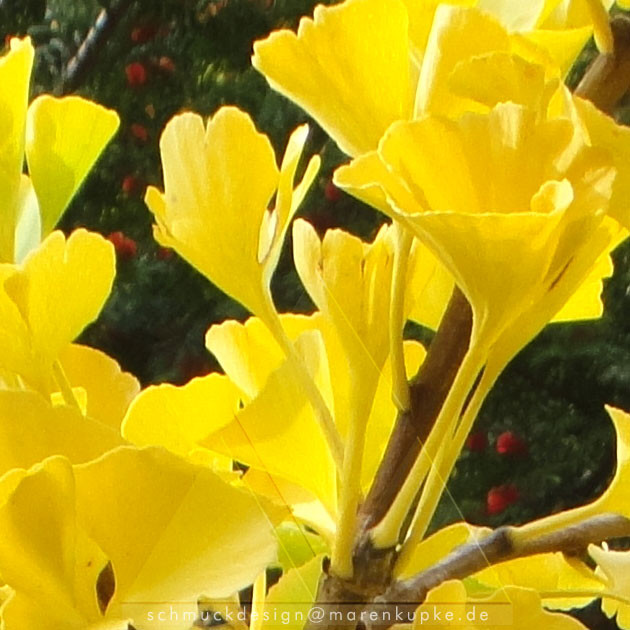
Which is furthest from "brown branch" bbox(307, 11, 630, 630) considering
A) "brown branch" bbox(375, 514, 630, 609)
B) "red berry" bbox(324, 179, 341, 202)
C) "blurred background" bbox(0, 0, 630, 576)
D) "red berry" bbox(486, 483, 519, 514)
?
"red berry" bbox(324, 179, 341, 202)

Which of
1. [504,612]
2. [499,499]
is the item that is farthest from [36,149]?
[499,499]

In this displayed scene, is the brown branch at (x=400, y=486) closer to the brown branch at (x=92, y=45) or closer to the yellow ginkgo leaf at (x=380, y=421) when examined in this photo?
the yellow ginkgo leaf at (x=380, y=421)

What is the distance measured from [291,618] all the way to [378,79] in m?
0.09

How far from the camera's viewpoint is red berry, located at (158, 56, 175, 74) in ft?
2.84

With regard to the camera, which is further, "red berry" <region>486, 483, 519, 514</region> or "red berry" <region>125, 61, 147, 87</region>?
"red berry" <region>125, 61, 147, 87</region>

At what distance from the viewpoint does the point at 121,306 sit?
0.80m

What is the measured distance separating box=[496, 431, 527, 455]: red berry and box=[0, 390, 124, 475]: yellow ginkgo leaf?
40cm

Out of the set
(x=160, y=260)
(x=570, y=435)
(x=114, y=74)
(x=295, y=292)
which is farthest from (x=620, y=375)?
(x=114, y=74)

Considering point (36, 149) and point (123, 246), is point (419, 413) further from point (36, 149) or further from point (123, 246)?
point (123, 246)

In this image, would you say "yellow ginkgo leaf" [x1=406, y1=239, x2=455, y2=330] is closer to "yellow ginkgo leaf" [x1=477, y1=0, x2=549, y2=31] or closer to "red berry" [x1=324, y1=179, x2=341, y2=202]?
"yellow ginkgo leaf" [x1=477, y1=0, x2=549, y2=31]

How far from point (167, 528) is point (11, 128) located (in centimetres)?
7

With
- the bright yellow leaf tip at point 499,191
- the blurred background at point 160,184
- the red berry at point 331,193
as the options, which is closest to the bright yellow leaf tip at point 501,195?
the bright yellow leaf tip at point 499,191

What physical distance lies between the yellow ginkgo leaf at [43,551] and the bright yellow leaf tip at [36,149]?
53 millimetres

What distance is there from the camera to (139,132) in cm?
84
